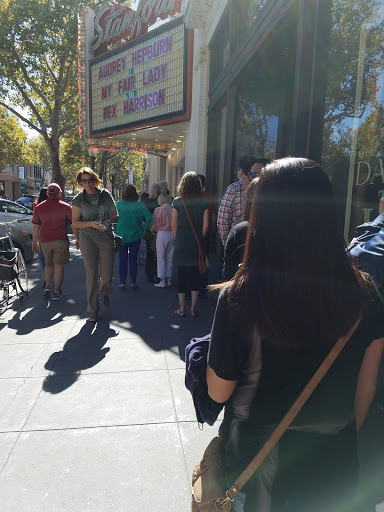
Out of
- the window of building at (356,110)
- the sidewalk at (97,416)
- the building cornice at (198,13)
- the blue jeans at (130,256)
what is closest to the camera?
the sidewalk at (97,416)

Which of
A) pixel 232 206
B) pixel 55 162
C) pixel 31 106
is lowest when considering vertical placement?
pixel 232 206

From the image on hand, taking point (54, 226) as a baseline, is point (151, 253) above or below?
below

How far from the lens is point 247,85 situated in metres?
7.22

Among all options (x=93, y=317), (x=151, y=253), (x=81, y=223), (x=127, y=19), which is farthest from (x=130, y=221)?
(x=127, y=19)

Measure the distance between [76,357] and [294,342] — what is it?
3.48m

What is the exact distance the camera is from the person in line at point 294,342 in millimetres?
1080

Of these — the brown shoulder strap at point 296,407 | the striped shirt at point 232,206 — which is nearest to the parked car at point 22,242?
the striped shirt at point 232,206

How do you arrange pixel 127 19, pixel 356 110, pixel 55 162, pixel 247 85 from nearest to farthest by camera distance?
pixel 356 110, pixel 247 85, pixel 127 19, pixel 55 162

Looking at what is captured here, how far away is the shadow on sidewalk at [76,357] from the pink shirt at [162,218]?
8.21 feet

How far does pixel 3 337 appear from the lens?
4.73 metres

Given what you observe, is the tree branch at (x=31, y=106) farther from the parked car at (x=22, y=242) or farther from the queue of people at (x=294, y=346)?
the queue of people at (x=294, y=346)

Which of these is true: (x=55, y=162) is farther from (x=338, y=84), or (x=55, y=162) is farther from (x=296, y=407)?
(x=296, y=407)

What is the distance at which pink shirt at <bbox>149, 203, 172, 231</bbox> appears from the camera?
6.90 m

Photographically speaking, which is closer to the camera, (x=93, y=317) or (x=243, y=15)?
(x=93, y=317)
